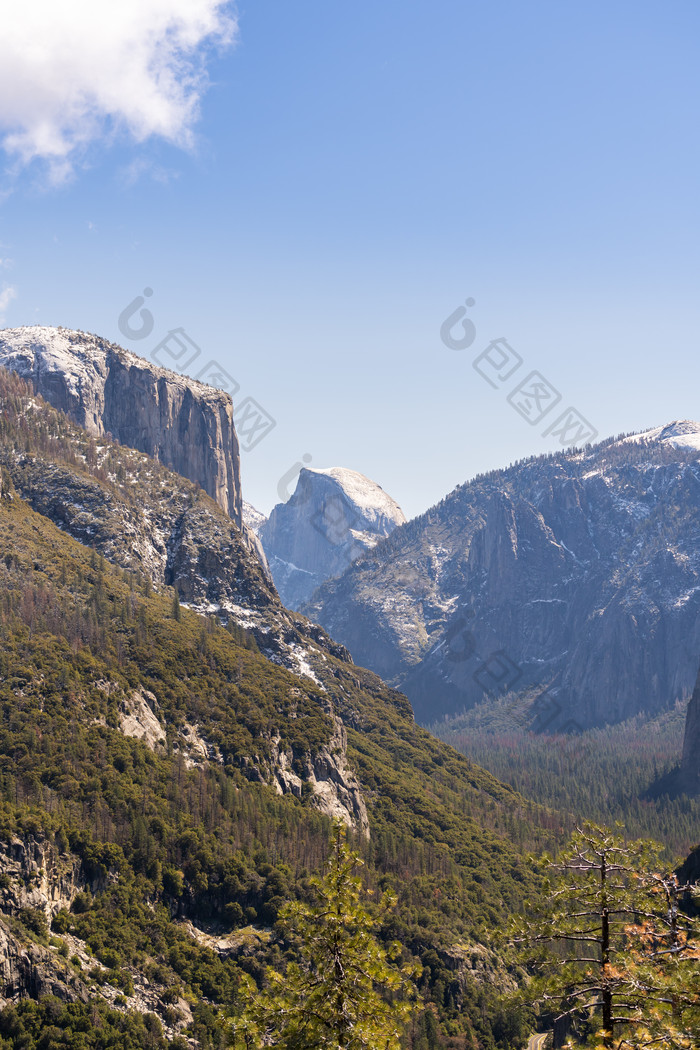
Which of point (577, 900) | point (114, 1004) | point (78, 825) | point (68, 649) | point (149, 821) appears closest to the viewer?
point (577, 900)

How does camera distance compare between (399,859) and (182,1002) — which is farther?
(399,859)

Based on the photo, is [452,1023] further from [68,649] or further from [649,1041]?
[649,1041]

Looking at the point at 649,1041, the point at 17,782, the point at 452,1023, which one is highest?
the point at 649,1041

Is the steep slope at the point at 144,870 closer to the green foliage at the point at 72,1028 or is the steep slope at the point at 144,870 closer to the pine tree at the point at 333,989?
the green foliage at the point at 72,1028

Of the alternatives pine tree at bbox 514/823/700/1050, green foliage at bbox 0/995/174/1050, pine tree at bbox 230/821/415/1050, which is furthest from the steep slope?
pine tree at bbox 514/823/700/1050

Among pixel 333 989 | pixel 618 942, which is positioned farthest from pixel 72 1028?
pixel 618 942

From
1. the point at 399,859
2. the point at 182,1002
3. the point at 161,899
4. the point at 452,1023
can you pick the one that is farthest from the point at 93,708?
the point at 452,1023

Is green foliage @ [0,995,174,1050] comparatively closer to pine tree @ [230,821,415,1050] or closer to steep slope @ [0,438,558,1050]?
steep slope @ [0,438,558,1050]

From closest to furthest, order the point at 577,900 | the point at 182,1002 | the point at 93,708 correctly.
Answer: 1. the point at 577,900
2. the point at 182,1002
3. the point at 93,708

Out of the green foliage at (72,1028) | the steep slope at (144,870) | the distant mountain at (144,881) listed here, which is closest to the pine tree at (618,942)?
the distant mountain at (144,881)
